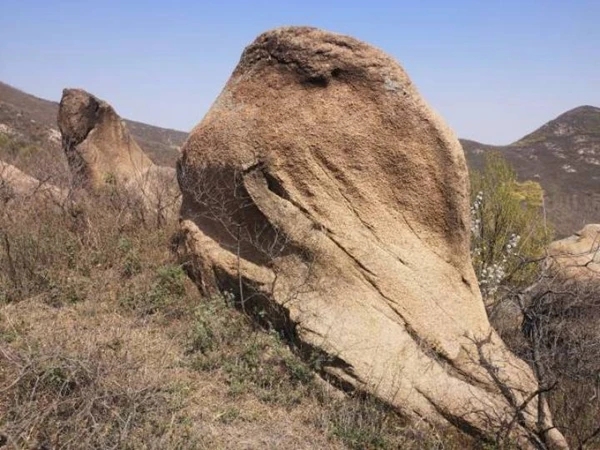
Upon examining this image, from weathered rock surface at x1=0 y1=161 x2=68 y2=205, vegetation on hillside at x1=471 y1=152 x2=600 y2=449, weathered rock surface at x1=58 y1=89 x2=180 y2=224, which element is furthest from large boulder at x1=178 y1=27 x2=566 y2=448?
weathered rock surface at x1=58 y1=89 x2=180 y2=224

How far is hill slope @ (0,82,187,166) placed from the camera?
24844 mm

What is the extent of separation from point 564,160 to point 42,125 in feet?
120

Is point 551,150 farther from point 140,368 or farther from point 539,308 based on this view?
point 140,368

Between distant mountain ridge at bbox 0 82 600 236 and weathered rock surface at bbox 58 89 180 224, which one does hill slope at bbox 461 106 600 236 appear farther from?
weathered rock surface at bbox 58 89 180 224

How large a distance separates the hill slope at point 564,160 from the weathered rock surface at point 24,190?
19.0 meters

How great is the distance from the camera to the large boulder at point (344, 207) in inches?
150

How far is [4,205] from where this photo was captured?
5.33 meters

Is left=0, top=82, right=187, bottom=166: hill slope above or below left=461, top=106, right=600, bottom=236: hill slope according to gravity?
below

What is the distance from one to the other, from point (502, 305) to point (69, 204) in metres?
4.71

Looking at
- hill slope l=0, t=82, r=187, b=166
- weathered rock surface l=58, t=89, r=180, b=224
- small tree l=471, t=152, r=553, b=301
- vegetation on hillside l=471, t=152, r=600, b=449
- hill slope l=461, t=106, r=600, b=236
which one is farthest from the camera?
hill slope l=461, t=106, r=600, b=236

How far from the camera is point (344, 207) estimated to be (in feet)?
13.4

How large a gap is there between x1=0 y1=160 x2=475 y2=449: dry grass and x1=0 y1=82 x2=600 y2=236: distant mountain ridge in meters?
17.2

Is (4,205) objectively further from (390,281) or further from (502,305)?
(502,305)

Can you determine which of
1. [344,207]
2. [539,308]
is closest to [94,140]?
[344,207]
